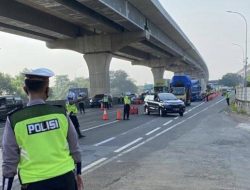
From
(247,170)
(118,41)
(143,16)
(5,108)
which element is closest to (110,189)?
(247,170)

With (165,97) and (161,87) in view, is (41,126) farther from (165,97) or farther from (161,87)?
(161,87)

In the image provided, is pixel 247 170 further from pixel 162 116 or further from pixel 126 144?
pixel 162 116

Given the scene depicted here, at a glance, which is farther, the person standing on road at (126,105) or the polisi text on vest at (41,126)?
the person standing on road at (126,105)

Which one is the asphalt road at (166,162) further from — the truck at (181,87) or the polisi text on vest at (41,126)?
the truck at (181,87)

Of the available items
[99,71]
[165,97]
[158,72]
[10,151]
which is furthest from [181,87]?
[10,151]

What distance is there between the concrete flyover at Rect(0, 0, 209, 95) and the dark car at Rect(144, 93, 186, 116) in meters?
7.06

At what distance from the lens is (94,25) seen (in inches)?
1684

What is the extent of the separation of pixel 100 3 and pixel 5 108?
10.4 meters

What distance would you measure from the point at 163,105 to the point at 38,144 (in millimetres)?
29408

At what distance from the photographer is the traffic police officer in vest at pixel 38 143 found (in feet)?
11.5

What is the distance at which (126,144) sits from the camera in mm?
15352

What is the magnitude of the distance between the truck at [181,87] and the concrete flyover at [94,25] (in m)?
5.12

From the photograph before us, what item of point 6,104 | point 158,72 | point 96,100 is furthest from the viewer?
point 158,72

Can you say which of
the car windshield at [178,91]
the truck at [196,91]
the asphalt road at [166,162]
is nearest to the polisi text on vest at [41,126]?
the asphalt road at [166,162]
